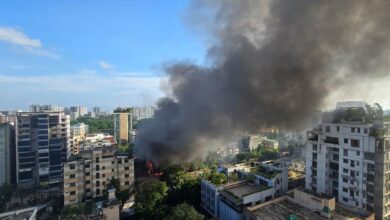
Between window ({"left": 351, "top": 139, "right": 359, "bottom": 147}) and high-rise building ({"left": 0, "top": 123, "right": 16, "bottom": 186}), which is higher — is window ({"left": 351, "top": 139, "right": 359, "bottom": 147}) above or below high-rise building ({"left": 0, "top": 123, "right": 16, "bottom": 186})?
above

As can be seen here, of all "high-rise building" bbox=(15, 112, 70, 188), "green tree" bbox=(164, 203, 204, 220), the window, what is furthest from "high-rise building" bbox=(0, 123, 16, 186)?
the window

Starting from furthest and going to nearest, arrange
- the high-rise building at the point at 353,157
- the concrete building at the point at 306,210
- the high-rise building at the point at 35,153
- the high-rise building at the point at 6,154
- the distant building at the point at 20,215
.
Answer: the high-rise building at the point at 35,153
the high-rise building at the point at 6,154
the high-rise building at the point at 353,157
the concrete building at the point at 306,210
the distant building at the point at 20,215

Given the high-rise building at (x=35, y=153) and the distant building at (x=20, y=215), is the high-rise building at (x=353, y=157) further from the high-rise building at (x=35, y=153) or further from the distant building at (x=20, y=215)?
the high-rise building at (x=35, y=153)

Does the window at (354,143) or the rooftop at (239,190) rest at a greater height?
the window at (354,143)

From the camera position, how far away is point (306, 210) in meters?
9.63

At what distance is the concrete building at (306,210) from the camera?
30.0 feet

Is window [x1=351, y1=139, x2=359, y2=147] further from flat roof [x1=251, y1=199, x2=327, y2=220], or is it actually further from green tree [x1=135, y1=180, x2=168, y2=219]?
green tree [x1=135, y1=180, x2=168, y2=219]

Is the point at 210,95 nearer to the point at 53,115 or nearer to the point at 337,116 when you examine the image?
the point at 337,116

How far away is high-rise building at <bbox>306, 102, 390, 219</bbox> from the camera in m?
10.0

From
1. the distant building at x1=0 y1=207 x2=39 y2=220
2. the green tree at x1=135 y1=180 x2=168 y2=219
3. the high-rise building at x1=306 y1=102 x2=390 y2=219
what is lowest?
the green tree at x1=135 y1=180 x2=168 y2=219

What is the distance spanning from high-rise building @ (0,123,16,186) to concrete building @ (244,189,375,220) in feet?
57.1

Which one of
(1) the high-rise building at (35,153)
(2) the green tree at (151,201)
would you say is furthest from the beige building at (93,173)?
(1) the high-rise building at (35,153)

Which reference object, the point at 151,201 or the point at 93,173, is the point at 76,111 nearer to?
the point at 93,173

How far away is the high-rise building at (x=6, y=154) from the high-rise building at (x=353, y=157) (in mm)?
19485
